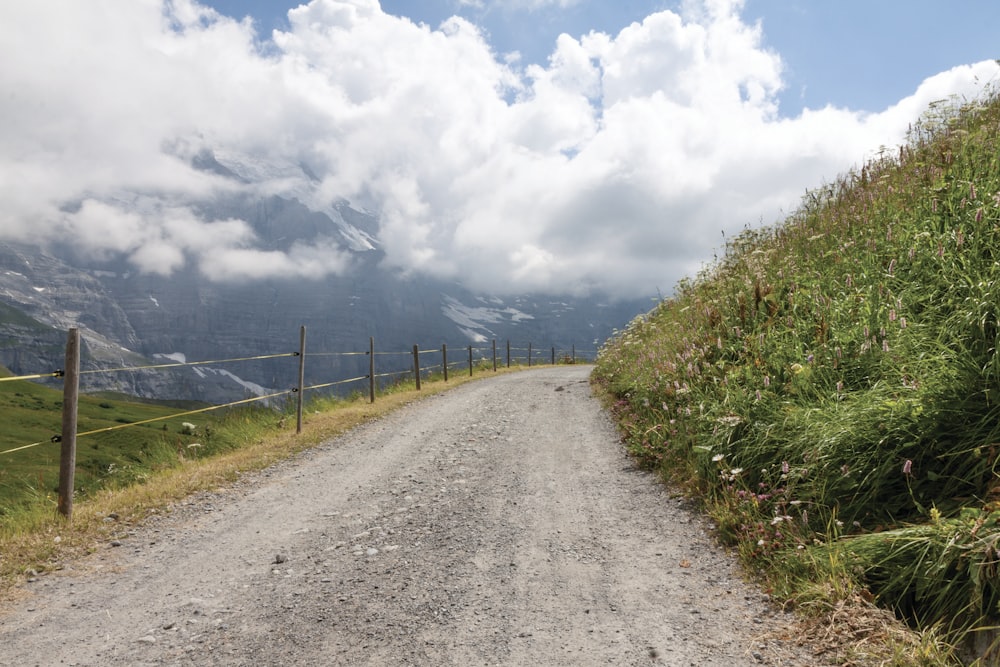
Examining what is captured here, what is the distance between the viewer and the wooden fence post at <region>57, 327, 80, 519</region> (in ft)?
19.8

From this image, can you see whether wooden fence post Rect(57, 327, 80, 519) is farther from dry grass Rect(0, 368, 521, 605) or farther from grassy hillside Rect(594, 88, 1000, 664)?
grassy hillside Rect(594, 88, 1000, 664)

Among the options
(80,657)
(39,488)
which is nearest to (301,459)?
(39,488)

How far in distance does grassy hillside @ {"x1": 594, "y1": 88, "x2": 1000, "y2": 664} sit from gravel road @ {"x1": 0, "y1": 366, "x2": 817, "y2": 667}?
581mm

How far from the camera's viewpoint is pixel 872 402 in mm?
4152

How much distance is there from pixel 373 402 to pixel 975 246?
14099 millimetres

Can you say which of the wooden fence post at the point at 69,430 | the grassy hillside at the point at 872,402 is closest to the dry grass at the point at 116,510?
the wooden fence post at the point at 69,430

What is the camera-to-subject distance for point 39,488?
→ 6707 mm

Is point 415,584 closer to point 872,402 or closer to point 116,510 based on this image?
point 872,402

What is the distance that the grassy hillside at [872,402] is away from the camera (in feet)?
10.6

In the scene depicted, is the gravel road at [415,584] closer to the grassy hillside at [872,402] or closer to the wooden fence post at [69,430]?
the grassy hillside at [872,402]

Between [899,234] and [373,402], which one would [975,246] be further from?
[373,402]

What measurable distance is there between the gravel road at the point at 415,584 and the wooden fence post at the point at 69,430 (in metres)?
1.03

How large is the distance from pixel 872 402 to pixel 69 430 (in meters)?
8.44

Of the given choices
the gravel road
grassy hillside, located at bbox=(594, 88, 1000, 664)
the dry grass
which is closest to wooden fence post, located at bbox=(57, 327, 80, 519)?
the dry grass
